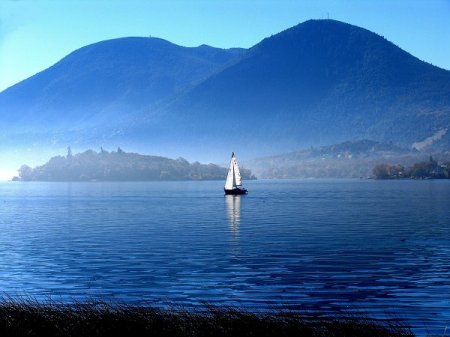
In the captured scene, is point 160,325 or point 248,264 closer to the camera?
point 160,325

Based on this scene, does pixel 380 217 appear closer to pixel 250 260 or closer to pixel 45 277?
pixel 250 260

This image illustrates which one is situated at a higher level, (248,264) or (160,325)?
(160,325)

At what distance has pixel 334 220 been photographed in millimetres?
100625

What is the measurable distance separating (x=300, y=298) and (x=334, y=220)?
60486 millimetres

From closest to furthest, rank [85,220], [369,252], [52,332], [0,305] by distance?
[52,332] < [0,305] < [369,252] < [85,220]

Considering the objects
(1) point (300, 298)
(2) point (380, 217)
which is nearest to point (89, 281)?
(1) point (300, 298)

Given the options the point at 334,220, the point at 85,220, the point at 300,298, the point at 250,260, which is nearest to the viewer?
the point at 300,298

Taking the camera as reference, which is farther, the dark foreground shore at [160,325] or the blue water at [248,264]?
the blue water at [248,264]

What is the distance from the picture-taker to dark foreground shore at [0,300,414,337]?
92.9ft

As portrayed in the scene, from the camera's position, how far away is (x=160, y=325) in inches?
1142

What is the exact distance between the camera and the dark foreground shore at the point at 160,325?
2831 centimetres

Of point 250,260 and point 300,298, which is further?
point 250,260

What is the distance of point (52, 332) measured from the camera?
1113 inches

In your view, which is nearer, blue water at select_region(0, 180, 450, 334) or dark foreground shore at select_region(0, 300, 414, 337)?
dark foreground shore at select_region(0, 300, 414, 337)
